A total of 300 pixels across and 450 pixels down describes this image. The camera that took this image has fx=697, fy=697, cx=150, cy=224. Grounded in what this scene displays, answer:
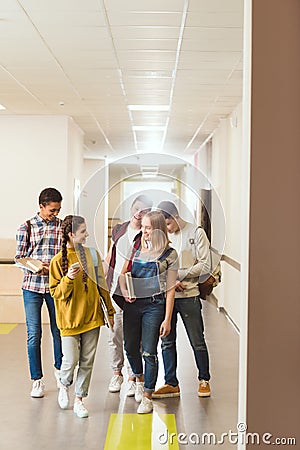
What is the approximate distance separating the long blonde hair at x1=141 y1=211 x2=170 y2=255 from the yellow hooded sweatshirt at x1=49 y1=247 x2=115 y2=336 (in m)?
0.40

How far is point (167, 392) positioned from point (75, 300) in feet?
3.73

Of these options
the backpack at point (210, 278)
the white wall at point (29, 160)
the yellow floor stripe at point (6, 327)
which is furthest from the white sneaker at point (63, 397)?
the white wall at point (29, 160)

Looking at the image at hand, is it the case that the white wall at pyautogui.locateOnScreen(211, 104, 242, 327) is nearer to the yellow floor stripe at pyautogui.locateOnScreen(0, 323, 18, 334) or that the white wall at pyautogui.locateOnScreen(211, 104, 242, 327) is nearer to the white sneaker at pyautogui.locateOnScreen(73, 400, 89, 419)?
the yellow floor stripe at pyautogui.locateOnScreen(0, 323, 18, 334)

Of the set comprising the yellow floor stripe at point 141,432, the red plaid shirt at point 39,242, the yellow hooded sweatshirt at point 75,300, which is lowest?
the yellow floor stripe at point 141,432

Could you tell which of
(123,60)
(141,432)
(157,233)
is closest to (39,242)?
(157,233)

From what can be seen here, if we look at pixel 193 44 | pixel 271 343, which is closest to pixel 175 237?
pixel 193 44

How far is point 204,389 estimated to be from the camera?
5133 millimetres

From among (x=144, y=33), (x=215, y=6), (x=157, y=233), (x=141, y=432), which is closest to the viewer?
(x=141, y=432)

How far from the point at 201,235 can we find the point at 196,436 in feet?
4.33

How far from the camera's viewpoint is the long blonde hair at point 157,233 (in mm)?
4449

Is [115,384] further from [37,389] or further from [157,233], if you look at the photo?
[157,233]

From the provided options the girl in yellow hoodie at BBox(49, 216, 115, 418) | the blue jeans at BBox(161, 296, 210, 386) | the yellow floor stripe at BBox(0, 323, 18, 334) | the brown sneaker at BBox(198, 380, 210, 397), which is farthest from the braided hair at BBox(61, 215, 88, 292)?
the yellow floor stripe at BBox(0, 323, 18, 334)

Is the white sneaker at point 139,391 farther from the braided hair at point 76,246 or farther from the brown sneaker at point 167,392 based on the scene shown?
the braided hair at point 76,246

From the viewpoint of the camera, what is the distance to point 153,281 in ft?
15.3
